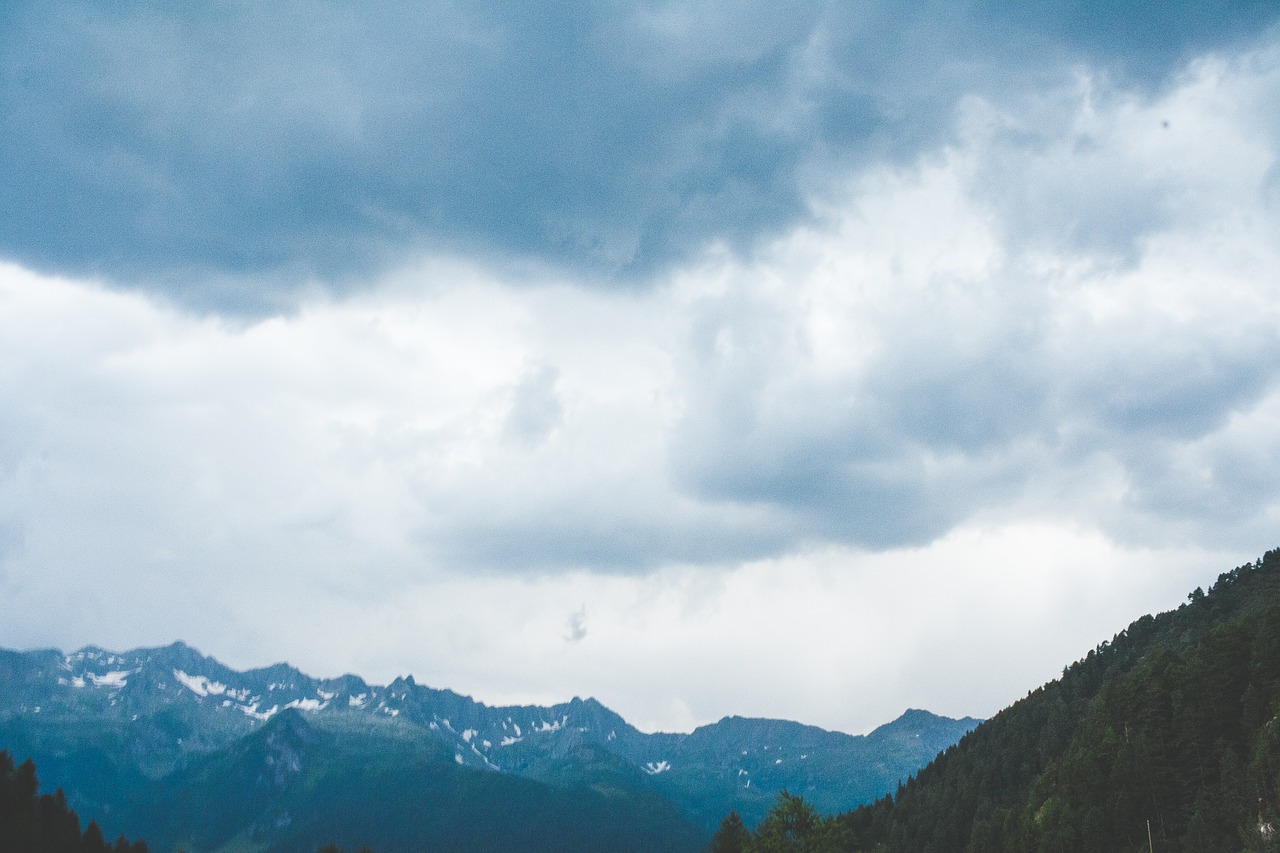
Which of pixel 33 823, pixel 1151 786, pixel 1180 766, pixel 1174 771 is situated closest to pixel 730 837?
pixel 1151 786

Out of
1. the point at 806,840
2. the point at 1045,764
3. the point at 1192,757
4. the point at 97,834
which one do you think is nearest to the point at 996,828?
the point at 1045,764

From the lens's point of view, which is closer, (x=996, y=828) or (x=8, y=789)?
(x=8, y=789)

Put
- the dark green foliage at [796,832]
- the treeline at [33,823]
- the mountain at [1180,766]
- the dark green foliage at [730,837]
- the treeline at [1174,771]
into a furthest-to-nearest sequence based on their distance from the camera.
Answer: the dark green foliage at [730,837]
the treeline at [33,823]
the mountain at [1180,766]
the treeline at [1174,771]
the dark green foliage at [796,832]

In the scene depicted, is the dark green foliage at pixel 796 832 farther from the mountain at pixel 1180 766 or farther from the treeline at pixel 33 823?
the treeline at pixel 33 823

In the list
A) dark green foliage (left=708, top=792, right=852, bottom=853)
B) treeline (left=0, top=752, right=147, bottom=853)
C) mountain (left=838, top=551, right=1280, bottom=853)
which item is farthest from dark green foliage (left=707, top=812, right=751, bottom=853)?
treeline (left=0, top=752, right=147, bottom=853)

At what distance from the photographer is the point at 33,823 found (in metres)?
144

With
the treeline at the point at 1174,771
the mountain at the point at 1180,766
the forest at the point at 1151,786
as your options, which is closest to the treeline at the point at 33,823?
the forest at the point at 1151,786

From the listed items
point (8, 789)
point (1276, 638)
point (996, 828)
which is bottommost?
point (996, 828)

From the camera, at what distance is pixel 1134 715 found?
162000mm

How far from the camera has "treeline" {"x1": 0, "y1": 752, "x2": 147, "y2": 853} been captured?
451 ft

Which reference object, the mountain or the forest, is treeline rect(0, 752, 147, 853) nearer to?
the forest

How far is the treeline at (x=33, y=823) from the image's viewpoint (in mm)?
137375

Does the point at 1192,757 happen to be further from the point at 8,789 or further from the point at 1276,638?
the point at 8,789

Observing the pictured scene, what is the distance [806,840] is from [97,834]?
11298 centimetres
